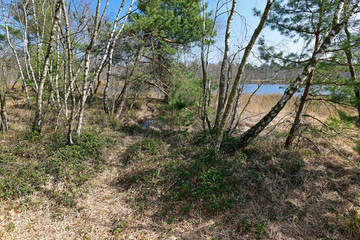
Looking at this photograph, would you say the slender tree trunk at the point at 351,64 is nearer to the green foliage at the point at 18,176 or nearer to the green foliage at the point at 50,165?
the green foliage at the point at 50,165

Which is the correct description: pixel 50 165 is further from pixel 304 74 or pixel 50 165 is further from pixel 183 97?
pixel 304 74

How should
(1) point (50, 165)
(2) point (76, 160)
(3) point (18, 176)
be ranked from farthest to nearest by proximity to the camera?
(2) point (76, 160)
(1) point (50, 165)
(3) point (18, 176)

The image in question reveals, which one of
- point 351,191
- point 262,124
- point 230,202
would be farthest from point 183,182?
point 351,191

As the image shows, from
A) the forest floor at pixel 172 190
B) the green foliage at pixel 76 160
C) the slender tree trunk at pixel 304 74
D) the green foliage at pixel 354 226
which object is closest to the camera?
the green foliage at pixel 354 226

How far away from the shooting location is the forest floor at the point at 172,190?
9.02 ft

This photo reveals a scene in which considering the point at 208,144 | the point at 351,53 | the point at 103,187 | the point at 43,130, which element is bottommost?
the point at 103,187

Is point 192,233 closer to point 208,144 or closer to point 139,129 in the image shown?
point 208,144

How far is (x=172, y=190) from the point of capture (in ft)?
11.4

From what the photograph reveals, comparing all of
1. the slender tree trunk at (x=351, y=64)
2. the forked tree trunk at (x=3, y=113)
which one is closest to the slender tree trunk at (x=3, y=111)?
the forked tree trunk at (x=3, y=113)

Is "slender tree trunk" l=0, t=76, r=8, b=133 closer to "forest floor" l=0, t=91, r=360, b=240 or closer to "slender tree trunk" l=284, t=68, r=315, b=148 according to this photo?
"forest floor" l=0, t=91, r=360, b=240

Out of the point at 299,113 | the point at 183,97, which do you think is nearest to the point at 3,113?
the point at 183,97

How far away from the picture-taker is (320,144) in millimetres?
5211

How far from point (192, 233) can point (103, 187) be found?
191cm

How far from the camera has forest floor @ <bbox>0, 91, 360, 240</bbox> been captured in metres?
2.75
